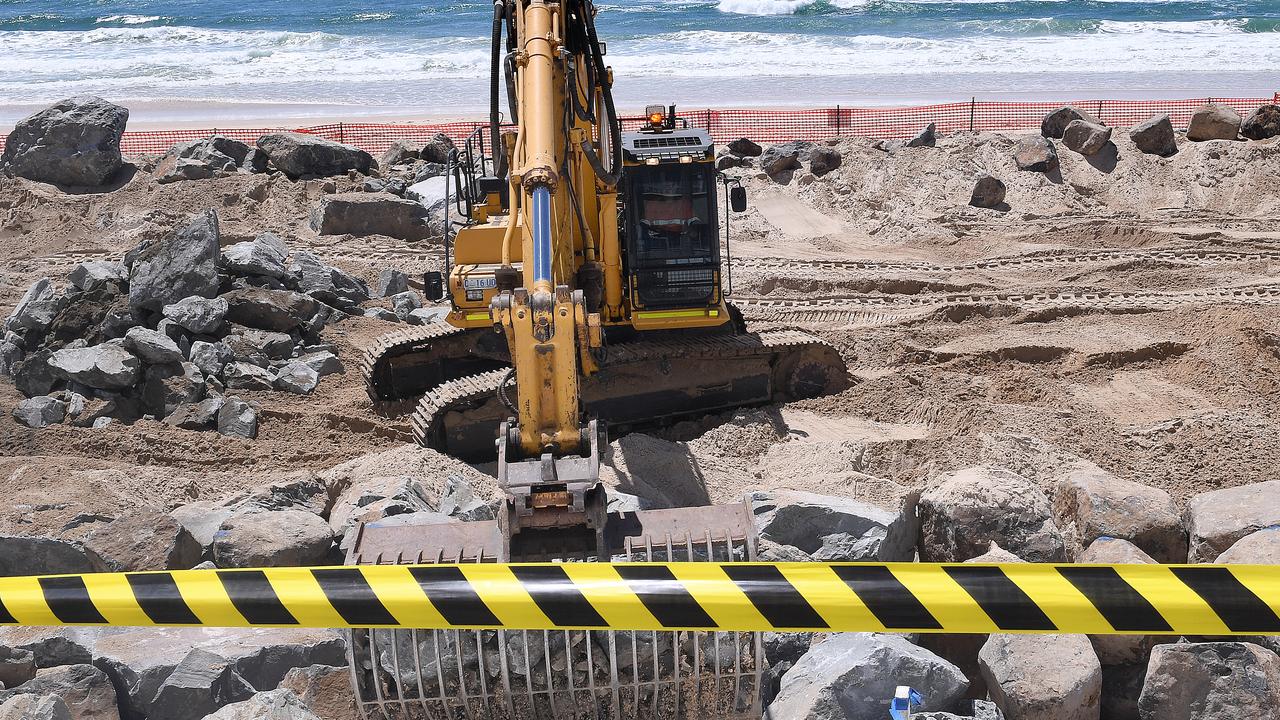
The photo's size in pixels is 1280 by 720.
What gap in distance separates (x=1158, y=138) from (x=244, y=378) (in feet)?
47.0

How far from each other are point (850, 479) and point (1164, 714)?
3.32 meters

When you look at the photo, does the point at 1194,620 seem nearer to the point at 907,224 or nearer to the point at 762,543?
the point at 762,543

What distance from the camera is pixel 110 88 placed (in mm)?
35219

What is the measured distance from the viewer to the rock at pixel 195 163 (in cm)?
1777

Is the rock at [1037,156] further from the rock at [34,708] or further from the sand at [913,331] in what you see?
the rock at [34,708]

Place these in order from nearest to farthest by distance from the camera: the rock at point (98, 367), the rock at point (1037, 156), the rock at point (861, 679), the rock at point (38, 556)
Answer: the rock at point (861, 679) → the rock at point (38, 556) → the rock at point (98, 367) → the rock at point (1037, 156)

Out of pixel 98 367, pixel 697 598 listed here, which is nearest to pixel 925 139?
pixel 98 367

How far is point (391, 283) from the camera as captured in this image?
43.0 feet

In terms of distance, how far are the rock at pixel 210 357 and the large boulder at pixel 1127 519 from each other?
709cm

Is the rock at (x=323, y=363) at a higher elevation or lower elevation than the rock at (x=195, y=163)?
lower

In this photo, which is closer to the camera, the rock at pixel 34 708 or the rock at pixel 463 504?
the rock at pixel 34 708

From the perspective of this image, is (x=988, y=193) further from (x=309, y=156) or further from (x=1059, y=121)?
(x=309, y=156)

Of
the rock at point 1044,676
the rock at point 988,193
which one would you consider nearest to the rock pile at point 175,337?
the rock at point 1044,676

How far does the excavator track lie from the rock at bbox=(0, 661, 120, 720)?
4176 mm
